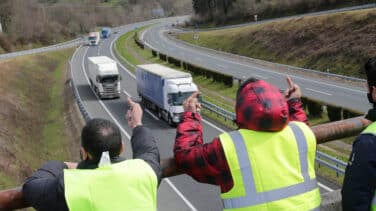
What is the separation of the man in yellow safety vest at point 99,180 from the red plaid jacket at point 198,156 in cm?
21

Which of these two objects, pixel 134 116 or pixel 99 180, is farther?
pixel 134 116

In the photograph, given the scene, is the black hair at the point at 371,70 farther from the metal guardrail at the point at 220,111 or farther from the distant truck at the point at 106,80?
the distant truck at the point at 106,80

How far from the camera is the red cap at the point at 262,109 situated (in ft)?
10.9

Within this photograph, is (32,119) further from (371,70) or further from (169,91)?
(371,70)

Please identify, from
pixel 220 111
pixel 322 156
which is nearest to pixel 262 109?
pixel 322 156

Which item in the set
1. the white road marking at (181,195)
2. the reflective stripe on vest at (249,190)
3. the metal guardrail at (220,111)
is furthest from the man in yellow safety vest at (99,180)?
the metal guardrail at (220,111)

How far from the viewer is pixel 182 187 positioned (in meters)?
19.8

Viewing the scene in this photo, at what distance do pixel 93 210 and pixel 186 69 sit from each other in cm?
5173

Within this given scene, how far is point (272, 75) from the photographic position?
48.1 meters

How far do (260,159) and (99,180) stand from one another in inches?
41.7

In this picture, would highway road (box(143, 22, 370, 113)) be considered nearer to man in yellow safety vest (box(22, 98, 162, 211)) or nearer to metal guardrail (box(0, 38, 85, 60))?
metal guardrail (box(0, 38, 85, 60))

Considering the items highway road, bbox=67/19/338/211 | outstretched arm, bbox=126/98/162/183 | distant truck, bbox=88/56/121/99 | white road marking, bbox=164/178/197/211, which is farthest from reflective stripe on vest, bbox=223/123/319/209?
distant truck, bbox=88/56/121/99

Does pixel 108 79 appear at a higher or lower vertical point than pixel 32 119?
higher

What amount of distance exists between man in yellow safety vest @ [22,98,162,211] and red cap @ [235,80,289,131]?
698 millimetres
